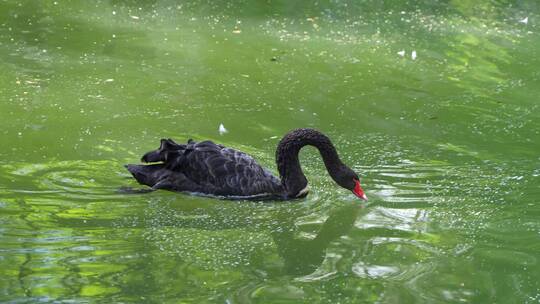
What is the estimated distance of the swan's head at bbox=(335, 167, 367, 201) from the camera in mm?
4738

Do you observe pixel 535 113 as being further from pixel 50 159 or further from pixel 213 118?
pixel 50 159

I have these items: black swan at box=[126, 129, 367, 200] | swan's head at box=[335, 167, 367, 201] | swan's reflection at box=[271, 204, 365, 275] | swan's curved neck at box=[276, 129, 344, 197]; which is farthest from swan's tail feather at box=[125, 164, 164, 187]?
swan's head at box=[335, 167, 367, 201]

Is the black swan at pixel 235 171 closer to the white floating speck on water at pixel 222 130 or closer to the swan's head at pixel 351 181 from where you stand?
the swan's head at pixel 351 181

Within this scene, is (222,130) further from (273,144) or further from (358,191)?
(358,191)

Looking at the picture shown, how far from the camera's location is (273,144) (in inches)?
220

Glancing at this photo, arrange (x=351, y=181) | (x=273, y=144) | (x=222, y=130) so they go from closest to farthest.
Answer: (x=351, y=181) < (x=273, y=144) < (x=222, y=130)

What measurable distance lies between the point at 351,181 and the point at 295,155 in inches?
14.3

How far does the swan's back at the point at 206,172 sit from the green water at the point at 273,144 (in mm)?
93

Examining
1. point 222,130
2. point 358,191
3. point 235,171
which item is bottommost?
point 358,191

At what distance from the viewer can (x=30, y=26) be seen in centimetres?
794

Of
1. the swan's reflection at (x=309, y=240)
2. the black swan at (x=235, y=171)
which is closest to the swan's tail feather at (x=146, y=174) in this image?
the black swan at (x=235, y=171)

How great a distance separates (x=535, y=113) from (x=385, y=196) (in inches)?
78.6

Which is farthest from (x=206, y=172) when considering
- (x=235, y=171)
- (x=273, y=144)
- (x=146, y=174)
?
(x=273, y=144)

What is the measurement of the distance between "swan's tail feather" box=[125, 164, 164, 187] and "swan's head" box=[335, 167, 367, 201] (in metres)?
1.03
